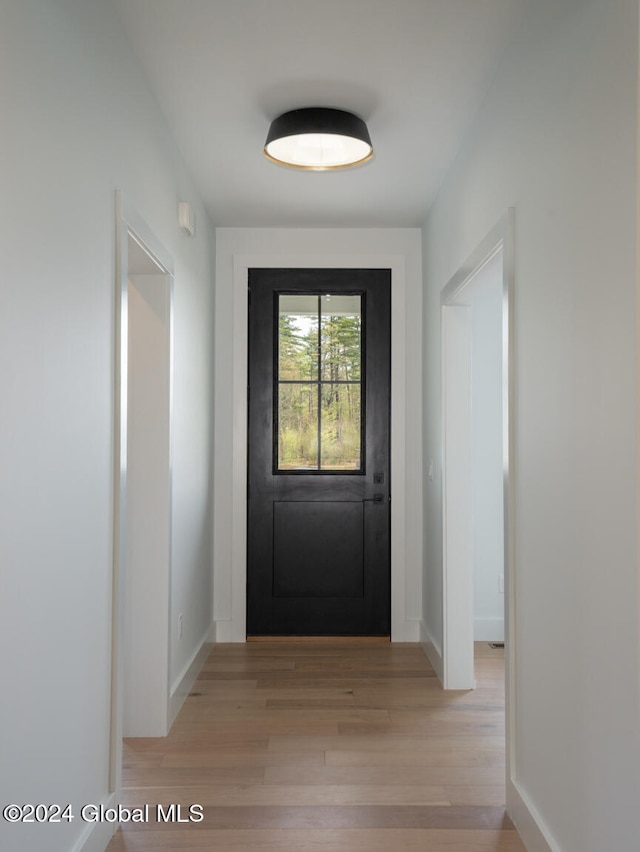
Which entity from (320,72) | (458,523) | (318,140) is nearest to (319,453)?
(458,523)

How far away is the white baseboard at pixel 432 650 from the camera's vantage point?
384cm

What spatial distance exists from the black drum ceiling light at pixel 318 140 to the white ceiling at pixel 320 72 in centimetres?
5

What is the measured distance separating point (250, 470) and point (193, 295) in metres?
1.28

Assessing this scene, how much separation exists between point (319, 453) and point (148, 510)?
1721 mm

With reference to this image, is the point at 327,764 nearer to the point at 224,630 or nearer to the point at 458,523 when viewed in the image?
the point at 458,523

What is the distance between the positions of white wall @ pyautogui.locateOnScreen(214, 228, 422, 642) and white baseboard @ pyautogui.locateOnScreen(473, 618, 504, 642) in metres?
0.37

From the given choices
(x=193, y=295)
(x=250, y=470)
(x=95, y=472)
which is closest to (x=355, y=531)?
(x=250, y=470)

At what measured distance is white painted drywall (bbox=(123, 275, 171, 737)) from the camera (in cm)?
311

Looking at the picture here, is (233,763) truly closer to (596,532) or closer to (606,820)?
(606,820)

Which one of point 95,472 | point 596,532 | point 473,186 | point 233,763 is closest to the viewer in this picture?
point 596,532

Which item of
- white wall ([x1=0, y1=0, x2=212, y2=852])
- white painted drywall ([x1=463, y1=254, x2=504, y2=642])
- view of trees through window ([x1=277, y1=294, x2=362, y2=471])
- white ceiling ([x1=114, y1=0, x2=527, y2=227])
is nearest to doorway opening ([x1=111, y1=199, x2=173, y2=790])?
white wall ([x1=0, y1=0, x2=212, y2=852])

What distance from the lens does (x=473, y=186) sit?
307 cm

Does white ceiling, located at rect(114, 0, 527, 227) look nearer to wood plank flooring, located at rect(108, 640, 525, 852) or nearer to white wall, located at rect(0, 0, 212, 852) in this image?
white wall, located at rect(0, 0, 212, 852)

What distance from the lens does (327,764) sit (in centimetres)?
284
